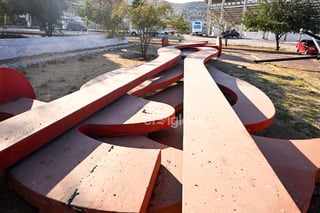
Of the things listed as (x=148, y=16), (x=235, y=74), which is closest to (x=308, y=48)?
(x=235, y=74)

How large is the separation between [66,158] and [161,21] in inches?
416

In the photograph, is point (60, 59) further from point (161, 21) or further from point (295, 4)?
point (295, 4)

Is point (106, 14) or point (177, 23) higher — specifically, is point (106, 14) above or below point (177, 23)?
above

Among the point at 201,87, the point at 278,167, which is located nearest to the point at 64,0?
the point at 201,87

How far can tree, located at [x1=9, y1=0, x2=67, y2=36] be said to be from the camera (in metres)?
15.6

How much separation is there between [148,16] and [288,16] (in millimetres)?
11876

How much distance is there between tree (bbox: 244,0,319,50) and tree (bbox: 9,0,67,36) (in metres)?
15.6

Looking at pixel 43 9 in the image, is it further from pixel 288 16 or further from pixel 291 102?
pixel 288 16

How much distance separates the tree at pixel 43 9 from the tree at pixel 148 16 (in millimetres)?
8957

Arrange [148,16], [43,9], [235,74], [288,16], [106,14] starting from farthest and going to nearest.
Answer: [288,16] → [43,9] → [106,14] → [148,16] → [235,74]

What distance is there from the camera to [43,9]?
1638 centimetres

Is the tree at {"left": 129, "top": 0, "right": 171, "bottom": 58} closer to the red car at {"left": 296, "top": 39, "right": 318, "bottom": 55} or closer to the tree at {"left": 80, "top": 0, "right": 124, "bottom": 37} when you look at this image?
the tree at {"left": 80, "top": 0, "right": 124, "bottom": 37}

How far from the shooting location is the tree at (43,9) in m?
15.6

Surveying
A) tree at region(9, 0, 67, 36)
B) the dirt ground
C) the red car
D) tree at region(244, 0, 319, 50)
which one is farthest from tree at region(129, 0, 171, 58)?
the red car
